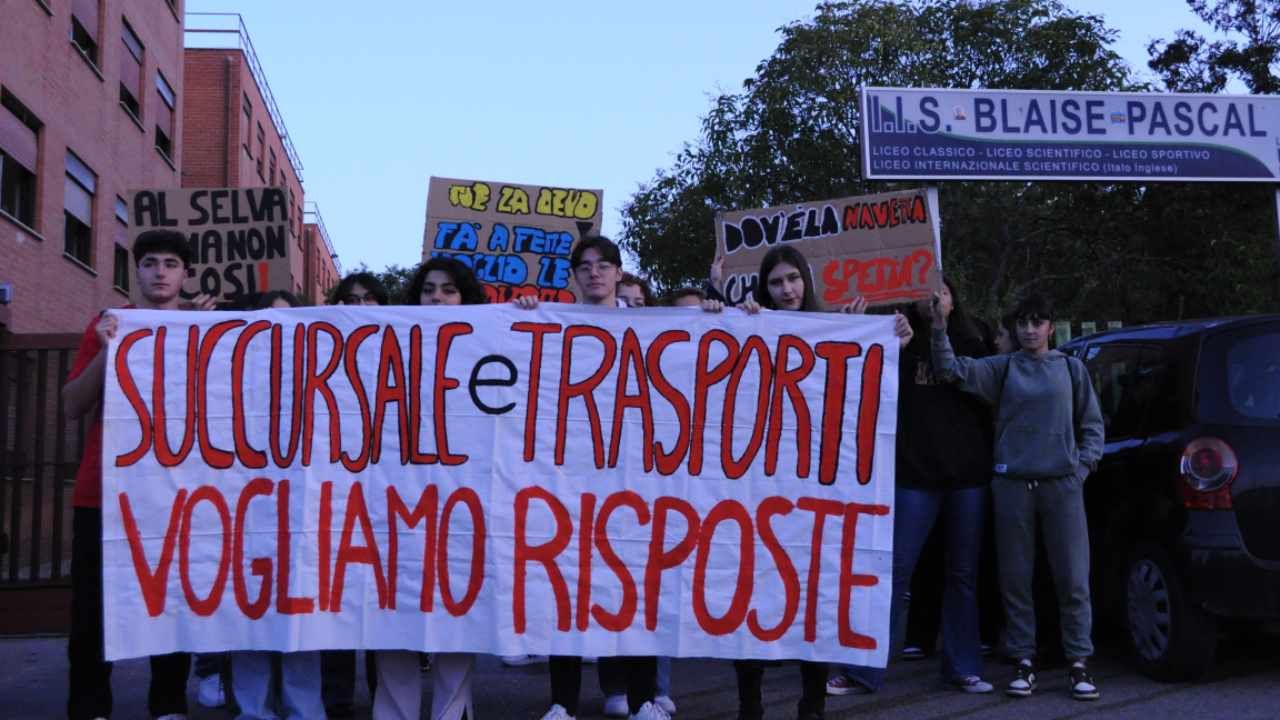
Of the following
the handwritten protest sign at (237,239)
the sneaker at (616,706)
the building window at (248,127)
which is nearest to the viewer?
the sneaker at (616,706)

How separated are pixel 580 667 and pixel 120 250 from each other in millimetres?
16398

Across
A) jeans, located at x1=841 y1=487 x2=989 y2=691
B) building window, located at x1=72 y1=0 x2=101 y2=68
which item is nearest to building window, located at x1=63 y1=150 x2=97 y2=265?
building window, located at x1=72 y1=0 x2=101 y2=68

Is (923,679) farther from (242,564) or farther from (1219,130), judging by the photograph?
(1219,130)

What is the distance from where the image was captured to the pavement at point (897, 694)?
5234 millimetres

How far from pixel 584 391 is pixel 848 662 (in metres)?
1.49

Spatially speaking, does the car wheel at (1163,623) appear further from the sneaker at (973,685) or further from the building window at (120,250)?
the building window at (120,250)

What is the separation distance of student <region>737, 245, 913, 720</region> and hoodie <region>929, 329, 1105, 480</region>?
63cm

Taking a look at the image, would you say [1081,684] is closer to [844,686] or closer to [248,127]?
[844,686]

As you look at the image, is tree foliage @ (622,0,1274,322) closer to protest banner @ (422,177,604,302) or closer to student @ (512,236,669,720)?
protest banner @ (422,177,604,302)

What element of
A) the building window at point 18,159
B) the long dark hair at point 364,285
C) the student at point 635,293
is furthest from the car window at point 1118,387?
the building window at point 18,159

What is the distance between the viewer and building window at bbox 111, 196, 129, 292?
1872cm

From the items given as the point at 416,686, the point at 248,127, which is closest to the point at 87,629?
the point at 416,686

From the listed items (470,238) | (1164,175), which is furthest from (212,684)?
(1164,175)

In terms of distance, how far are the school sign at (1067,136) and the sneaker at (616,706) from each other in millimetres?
10111
